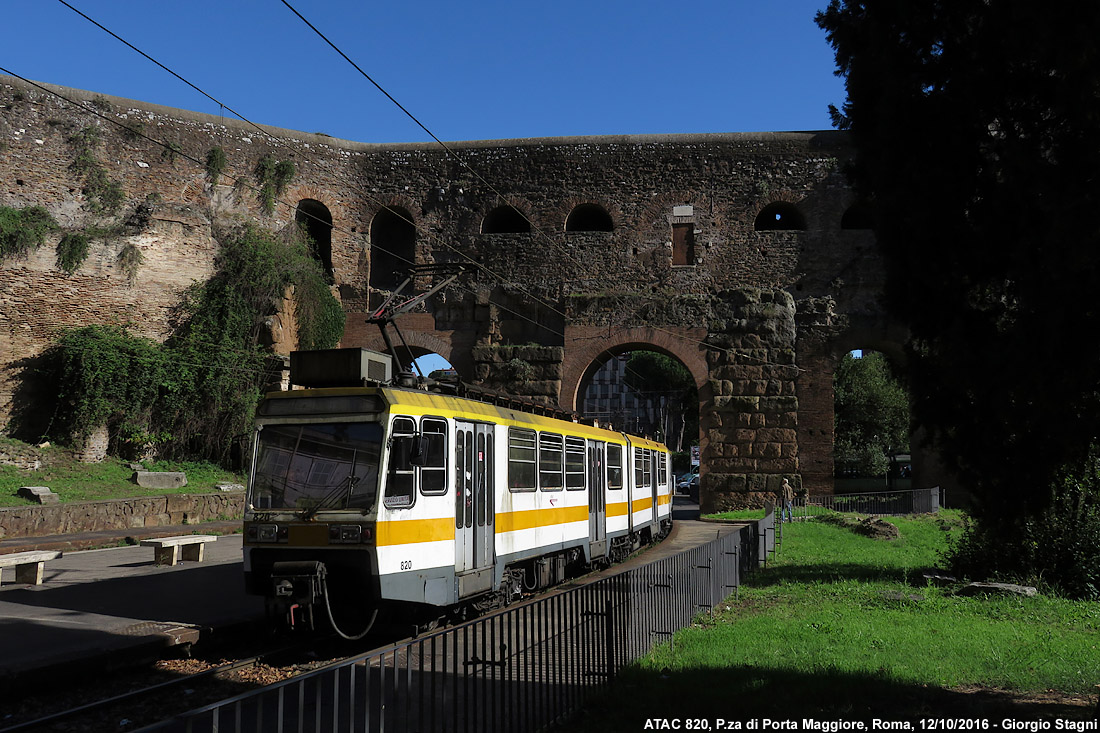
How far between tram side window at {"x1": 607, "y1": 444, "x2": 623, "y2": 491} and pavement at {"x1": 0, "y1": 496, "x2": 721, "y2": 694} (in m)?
1.64

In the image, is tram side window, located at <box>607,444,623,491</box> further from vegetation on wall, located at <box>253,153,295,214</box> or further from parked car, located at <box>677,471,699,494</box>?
parked car, located at <box>677,471,699,494</box>

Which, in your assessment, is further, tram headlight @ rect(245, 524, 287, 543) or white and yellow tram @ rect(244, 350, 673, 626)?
tram headlight @ rect(245, 524, 287, 543)

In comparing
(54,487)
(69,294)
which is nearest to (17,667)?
(54,487)

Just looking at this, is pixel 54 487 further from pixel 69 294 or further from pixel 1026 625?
pixel 1026 625

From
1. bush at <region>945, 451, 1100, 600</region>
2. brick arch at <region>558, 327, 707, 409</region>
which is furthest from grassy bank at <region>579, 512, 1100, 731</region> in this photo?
brick arch at <region>558, 327, 707, 409</region>

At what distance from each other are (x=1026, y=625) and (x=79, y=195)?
23907mm

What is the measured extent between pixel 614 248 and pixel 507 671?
72.4ft

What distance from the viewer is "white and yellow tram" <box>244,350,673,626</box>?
758 centimetres

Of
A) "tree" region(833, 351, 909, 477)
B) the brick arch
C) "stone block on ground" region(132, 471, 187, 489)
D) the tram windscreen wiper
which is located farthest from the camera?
"tree" region(833, 351, 909, 477)

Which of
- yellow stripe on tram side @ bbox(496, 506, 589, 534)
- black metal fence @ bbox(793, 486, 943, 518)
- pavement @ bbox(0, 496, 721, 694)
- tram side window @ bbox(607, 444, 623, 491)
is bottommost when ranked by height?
black metal fence @ bbox(793, 486, 943, 518)

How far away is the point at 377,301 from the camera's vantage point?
2742 cm

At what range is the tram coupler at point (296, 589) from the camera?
24.5 feet

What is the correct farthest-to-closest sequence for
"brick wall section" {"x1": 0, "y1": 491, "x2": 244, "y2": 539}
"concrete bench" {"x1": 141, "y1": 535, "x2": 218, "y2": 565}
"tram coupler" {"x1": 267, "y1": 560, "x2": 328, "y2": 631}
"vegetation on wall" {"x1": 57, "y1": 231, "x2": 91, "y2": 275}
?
"vegetation on wall" {"x1": 57, "y1": 231, "x2": 91, "y2": 275}
"brick wall section" {"x1": 0, "y1": 491, "x2": 244, "y2": 539}
"concrete bench" {"x1": 141, "y1": 535, "x2": 218, "y2": 565}
"tram coupler" {"x1": 267, "y1": 560, "x2": 328, "y2": 631}

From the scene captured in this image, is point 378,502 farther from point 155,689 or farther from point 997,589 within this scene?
point 997,589
